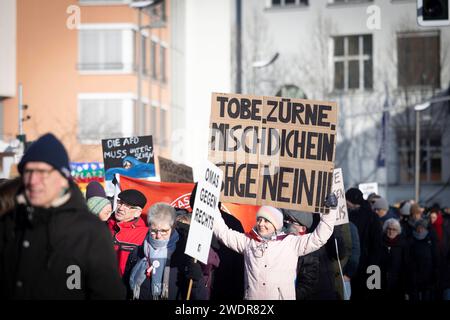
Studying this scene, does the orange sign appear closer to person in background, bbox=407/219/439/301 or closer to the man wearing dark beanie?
person in background, bbox=407/219/439/301

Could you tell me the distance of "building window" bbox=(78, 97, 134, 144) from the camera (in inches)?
1459

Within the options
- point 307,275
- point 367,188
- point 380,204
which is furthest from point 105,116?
point 307,275

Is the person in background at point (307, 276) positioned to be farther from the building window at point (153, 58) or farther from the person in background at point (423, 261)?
the building window at point (153, 58)

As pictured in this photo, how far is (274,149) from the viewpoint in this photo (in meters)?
9.26

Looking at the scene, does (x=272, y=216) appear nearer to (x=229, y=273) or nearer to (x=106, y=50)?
(x=229, y=273)

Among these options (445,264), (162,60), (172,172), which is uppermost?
(162,60)

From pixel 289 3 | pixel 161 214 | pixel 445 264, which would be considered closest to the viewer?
pixel 161 214

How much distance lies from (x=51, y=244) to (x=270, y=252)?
3175 millimetres

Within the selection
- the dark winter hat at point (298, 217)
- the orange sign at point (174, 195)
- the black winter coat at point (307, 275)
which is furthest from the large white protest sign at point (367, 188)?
the black winter coat at point (307, 275)

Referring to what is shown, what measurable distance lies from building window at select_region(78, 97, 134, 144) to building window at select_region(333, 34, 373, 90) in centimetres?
823

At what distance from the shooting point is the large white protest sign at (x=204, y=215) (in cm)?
728

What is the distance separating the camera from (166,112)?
4000cm

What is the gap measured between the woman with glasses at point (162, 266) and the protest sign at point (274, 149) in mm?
1344

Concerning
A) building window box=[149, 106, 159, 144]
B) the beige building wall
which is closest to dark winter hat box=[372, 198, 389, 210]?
the beige building wall
